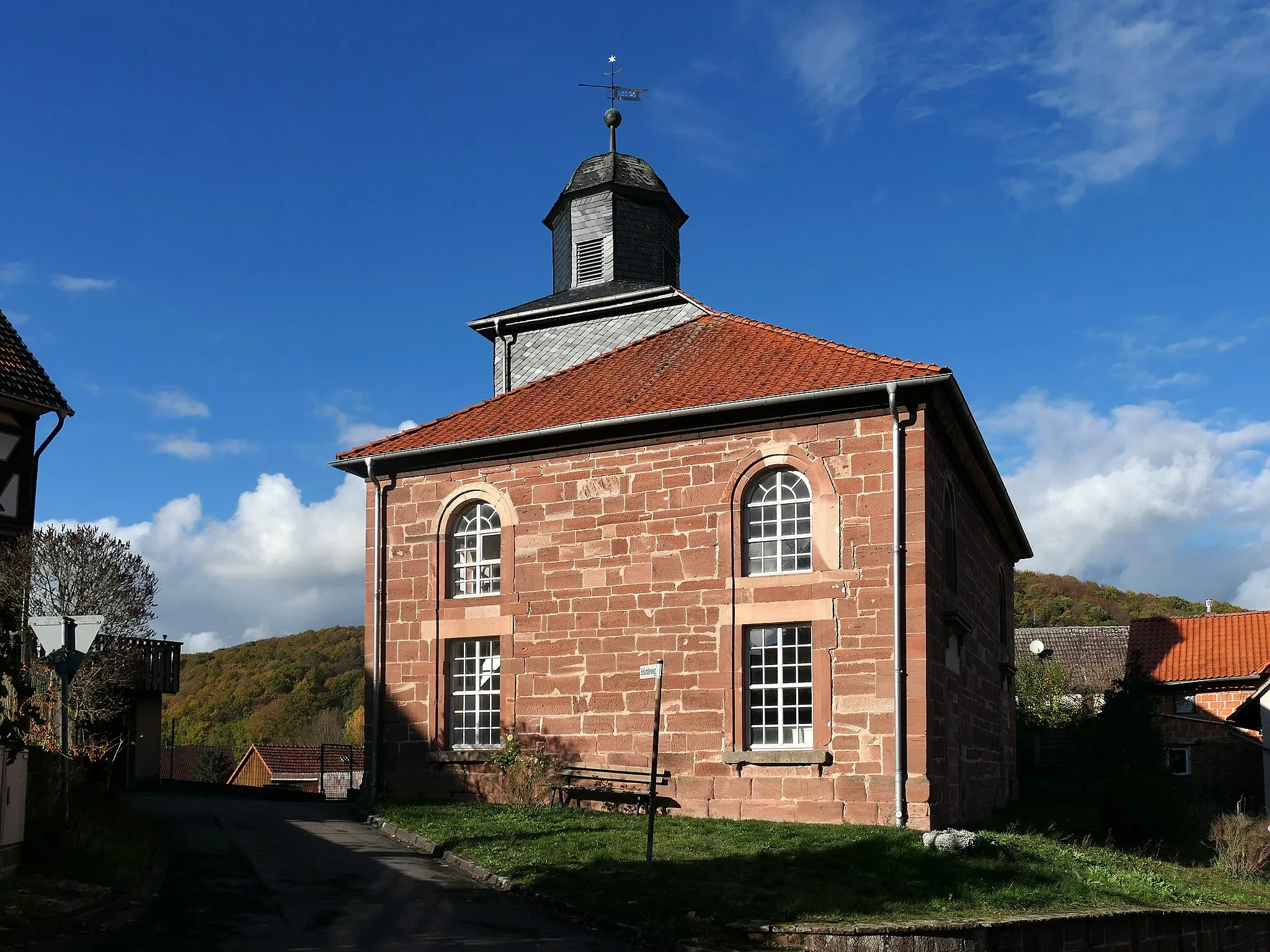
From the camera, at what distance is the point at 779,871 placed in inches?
501

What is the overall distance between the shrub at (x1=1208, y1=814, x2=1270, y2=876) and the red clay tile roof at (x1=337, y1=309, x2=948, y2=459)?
871cm

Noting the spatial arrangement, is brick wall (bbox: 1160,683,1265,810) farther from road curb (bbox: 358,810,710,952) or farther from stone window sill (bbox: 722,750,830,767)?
road curb (bbox: 358,810,710,952)

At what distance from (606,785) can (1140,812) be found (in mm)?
8871

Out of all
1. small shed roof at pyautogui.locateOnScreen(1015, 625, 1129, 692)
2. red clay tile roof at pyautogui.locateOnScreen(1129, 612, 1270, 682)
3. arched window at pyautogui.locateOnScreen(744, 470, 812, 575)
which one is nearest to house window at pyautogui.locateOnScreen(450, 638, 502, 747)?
arched window at pyautogui.locateOnScreen(744, 470, 812, 575)

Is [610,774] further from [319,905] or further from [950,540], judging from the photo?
[319,905]

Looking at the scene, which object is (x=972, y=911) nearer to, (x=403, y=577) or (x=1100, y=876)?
(x=1100, y=876)

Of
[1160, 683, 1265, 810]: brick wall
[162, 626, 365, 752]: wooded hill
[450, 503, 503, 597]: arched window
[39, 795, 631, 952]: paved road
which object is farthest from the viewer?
[162, 626, 365, 752]: wooded hill

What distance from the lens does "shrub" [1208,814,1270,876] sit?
1861 cm

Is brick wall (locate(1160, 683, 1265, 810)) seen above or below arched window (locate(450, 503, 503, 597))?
below

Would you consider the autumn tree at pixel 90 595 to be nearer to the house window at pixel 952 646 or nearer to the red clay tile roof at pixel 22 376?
the red clay tile roof at pixel 22 376

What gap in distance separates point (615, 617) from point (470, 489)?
3222 millimetres

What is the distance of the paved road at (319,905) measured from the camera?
1001 cm

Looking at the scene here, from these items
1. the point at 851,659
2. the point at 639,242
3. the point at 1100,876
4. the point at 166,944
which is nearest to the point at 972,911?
the point at 1100,876

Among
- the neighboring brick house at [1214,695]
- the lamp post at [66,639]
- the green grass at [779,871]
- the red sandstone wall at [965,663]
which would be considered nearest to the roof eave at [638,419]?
the red sandstone wall at [965,663]
